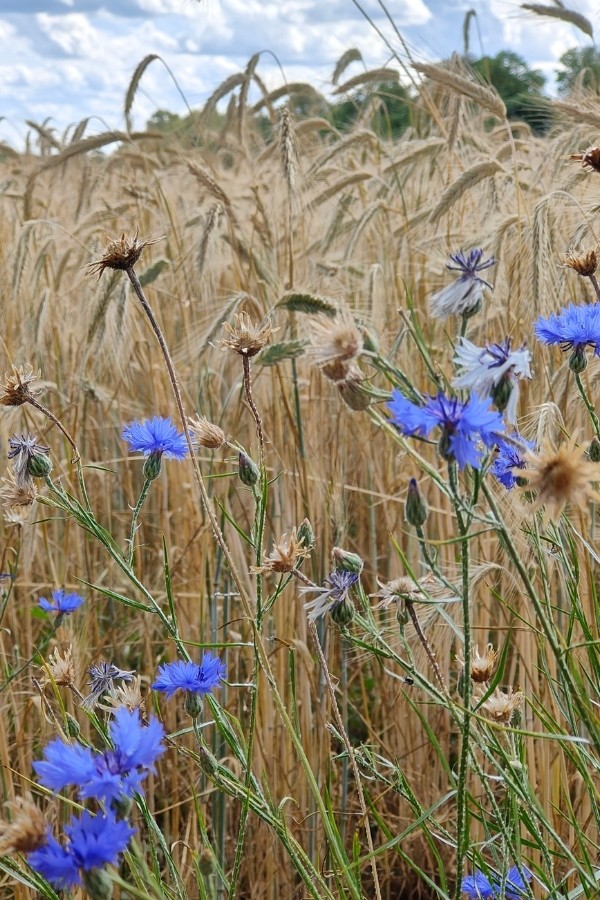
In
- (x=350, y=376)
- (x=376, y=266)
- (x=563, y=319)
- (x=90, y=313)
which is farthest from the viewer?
(x=376, y=266)

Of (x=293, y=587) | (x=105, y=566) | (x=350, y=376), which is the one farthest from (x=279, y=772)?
(x=350, y=376)

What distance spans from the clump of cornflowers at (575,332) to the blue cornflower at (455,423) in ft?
1.22

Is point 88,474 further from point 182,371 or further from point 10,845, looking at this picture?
point 10,845

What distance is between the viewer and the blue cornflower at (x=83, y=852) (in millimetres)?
610

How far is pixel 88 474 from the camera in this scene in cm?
278

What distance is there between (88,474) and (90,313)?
30.3 inches

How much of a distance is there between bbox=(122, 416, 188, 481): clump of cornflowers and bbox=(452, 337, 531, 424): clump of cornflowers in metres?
0.47

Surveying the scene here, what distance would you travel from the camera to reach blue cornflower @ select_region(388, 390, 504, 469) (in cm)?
73

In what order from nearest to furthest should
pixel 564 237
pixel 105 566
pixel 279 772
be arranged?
1. pixel 279 772
2. pixel 564 237
3. pixel 105 566

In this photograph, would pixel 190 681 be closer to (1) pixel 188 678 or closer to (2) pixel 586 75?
(1) pixel 188 678

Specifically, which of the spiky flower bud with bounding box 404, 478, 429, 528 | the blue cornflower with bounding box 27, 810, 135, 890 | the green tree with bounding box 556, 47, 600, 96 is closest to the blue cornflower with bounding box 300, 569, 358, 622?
the spiky flower bud with bounding box 404, 478, 429, 528

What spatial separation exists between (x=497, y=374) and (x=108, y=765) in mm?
438

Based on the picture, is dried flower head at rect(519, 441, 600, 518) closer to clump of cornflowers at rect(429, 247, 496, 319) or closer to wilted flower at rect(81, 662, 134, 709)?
clump of cornflowers at rect(429, 247, 496, 319)

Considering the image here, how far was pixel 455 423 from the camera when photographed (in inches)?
29.3
